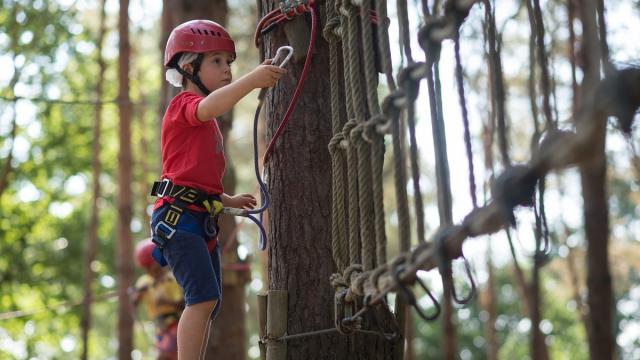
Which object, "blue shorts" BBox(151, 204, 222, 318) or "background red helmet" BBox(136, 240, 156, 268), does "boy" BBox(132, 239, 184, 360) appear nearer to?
"background red helmet" BBox(136, 240, 156, 268)

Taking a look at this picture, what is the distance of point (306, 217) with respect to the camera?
10.4 feet

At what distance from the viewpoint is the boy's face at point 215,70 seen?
3164 mm

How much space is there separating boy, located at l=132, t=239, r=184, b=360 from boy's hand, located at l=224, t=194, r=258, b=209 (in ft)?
12.9

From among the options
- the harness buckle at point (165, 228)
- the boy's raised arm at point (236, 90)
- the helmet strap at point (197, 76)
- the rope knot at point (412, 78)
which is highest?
the helmet strap at point (197, 76)

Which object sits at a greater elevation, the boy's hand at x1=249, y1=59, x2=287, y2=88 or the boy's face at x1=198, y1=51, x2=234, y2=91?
the boy's face at x1=198, y1=51, x2=234, y2=91

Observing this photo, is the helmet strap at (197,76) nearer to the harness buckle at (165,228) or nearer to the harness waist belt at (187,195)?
the harness waist belt at (187,195)

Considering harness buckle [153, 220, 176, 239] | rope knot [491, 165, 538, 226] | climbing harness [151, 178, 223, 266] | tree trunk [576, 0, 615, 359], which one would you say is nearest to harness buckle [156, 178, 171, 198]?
climbing harness [151, 178, 223, 266]

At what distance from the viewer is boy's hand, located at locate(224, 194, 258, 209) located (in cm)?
331

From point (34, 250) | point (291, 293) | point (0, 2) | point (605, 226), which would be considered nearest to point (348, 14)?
point (291, 293)

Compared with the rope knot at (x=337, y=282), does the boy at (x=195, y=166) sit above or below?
above

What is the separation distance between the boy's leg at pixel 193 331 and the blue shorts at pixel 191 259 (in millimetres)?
27

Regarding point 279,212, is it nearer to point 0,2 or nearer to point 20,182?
point 0,2

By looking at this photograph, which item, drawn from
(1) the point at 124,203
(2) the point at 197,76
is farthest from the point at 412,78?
(1) the point at 124,203

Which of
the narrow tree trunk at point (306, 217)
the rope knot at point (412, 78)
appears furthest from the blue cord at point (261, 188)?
the rope knot at point (412, 78)
